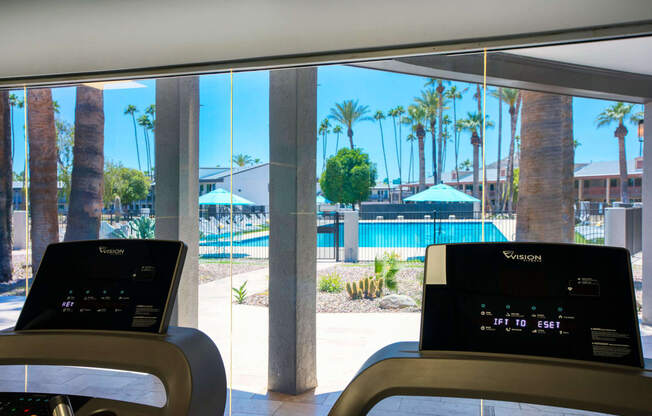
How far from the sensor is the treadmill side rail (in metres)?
1.16

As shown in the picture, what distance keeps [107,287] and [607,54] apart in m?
2.78

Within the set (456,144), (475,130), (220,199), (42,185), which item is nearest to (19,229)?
(42,185)

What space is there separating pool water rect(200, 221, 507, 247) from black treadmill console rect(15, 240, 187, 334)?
63.7 inches

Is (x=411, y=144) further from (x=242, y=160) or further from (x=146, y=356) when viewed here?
(x=146, y=356)

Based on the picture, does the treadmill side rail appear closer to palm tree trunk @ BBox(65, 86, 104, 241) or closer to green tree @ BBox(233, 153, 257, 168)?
green tree @ BBox(233, 153, 257, 168)

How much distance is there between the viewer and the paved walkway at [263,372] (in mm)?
2912

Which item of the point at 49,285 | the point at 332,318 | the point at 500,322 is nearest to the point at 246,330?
the point at 332,318

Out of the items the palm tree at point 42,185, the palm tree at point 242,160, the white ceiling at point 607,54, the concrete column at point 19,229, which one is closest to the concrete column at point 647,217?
the white ceiling at point 607,54

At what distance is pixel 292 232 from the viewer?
3.21 metres

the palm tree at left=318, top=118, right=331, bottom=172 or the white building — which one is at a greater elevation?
the palm tree at left=318, top=118, right=331, bottom=172

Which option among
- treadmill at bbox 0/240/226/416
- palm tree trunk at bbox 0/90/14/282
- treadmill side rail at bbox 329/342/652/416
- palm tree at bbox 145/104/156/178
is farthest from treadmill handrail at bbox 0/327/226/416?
palm tree trunk at bbox 0/90/14/282

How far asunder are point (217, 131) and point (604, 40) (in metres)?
2.43

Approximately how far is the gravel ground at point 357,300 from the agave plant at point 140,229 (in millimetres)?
988

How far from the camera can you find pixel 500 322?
4.31 ft
